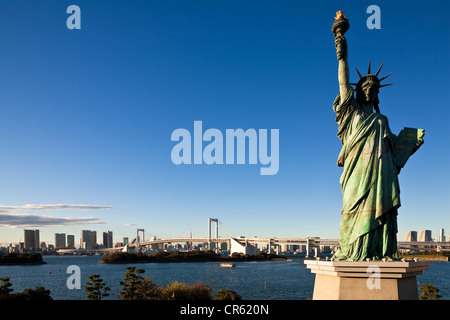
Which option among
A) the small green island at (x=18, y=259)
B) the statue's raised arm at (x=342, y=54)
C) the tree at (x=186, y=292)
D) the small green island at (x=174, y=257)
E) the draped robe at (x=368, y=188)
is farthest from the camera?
the small green island at (x=174, y=257)

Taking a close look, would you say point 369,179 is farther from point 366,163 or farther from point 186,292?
point 186,292

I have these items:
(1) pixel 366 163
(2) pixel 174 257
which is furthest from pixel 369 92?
(2) pixel 174 257

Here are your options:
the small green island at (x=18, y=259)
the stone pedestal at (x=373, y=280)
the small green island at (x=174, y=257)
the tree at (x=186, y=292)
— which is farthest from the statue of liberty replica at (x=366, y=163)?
the small green island at (x=18, y=259)

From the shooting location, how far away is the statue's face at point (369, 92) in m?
11.0

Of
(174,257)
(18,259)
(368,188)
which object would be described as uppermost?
(368,188)

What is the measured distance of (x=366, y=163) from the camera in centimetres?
1034

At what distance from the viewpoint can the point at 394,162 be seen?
417 inches

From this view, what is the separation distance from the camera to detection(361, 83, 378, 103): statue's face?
1105cm

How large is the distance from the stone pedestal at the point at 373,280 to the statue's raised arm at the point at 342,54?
499 cm

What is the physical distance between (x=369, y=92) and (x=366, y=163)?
92.0 inches

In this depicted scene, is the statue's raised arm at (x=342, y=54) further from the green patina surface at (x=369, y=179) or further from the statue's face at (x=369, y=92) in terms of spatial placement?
the statue's face at (x=369, y=92)

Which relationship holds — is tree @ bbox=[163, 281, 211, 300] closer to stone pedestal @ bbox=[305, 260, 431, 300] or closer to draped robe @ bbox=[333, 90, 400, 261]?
draped robe @ bbox=[333, 90, 400, 261]

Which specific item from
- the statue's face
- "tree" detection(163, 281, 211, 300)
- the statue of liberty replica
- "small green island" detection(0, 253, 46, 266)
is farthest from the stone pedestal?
"small green island" detection(0, 253, 46, 266)
